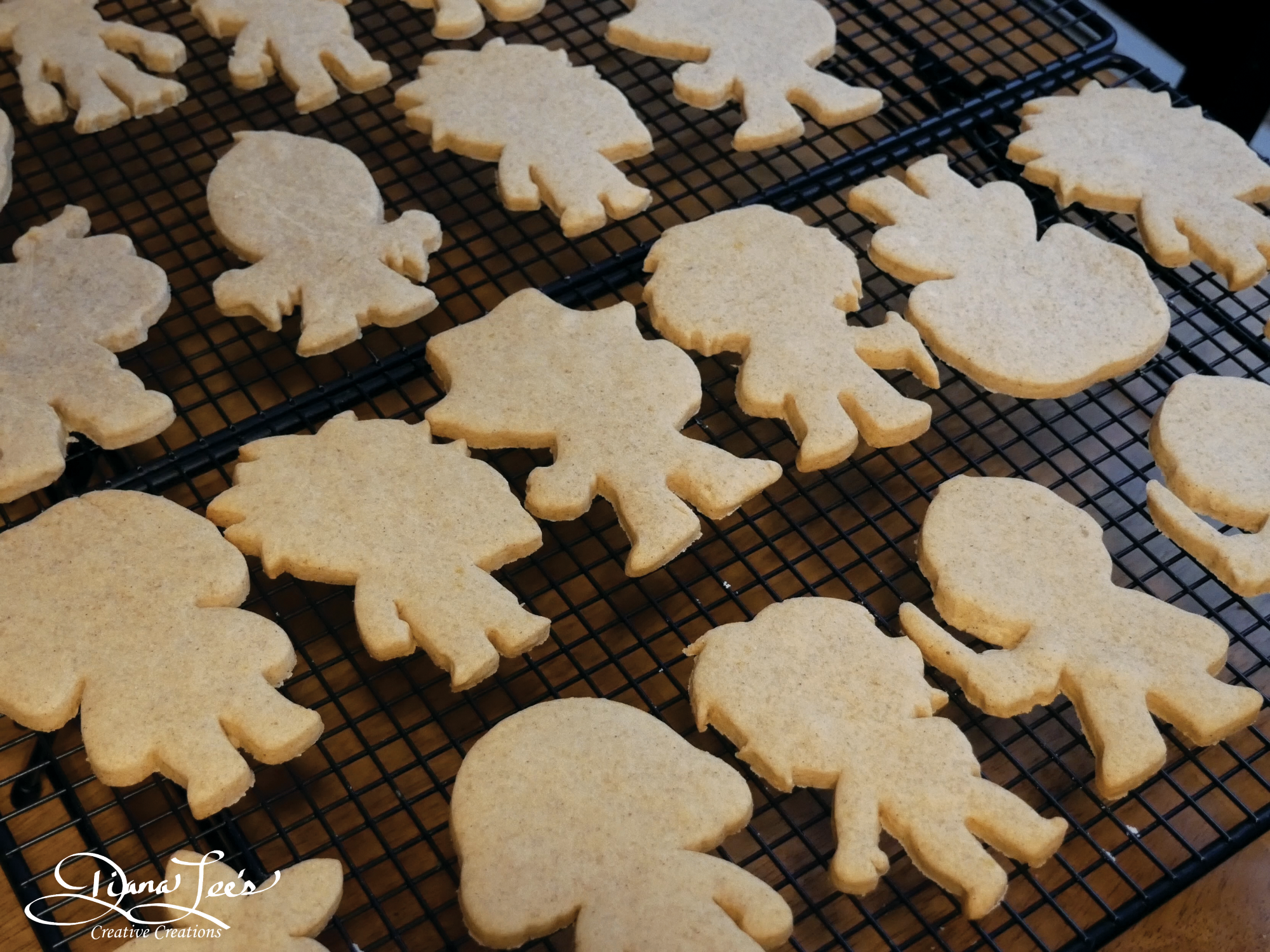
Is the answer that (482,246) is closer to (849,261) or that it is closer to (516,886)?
(849,261)

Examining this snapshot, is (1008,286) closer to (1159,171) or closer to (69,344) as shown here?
(1159,171)

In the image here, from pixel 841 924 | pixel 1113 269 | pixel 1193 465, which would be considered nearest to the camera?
pixel 841 924

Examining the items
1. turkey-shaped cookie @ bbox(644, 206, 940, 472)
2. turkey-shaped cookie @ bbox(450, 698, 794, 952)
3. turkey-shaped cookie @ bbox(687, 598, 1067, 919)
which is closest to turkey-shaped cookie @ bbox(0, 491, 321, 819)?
turkey-shaped cookie @ bbox(450, 698, 794, 952)

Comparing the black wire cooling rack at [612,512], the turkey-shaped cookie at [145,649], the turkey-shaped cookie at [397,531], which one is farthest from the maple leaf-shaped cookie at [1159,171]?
the turkey-shaped cookie at [145,649]

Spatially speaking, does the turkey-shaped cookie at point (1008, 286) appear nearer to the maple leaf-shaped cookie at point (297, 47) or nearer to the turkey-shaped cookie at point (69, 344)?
the maple leaf-shaped cookie at point (297, 47)

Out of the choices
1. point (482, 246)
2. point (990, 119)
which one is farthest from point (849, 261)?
point (482, 246)
